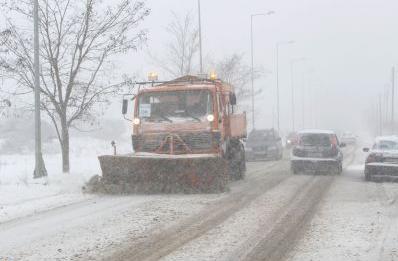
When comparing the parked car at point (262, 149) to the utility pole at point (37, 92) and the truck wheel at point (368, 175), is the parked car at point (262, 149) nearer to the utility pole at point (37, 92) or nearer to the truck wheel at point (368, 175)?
the truck wheel at point (368, 175)

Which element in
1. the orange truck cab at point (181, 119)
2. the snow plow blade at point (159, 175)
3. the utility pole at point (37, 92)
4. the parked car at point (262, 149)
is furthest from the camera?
the parked car at point (262, 149)

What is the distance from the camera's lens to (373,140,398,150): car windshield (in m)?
A: 19.2

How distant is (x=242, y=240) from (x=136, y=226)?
6.62 feet

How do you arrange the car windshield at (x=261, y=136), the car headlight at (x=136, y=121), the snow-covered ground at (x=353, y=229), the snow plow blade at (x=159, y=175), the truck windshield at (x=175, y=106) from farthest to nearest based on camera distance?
the car windshield at (x=261, y=136), the car headlight at (x=136, y=121), the truck windshield at (x=175, y=106), the snow plow blade at (x=159, y=175), the snow-covered ground at (x=353, y=229)

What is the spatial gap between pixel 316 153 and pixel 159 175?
27.1 feet

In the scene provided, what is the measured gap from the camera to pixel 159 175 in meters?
14.9

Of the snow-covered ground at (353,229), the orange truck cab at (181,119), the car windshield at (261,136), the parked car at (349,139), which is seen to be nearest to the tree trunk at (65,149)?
the orange truck cab at (181,119)

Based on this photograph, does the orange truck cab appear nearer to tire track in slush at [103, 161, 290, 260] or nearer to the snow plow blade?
the snow plow blade

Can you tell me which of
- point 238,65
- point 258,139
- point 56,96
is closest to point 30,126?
point 238,65

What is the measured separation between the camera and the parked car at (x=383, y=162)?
18.5m

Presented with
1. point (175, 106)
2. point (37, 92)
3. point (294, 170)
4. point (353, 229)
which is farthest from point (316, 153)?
point (353, 229)

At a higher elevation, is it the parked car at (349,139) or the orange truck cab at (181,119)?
the orange truck cab at (181,119)

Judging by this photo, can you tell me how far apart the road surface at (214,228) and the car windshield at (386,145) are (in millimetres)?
4279

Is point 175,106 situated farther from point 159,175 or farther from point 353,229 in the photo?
point 353,229
